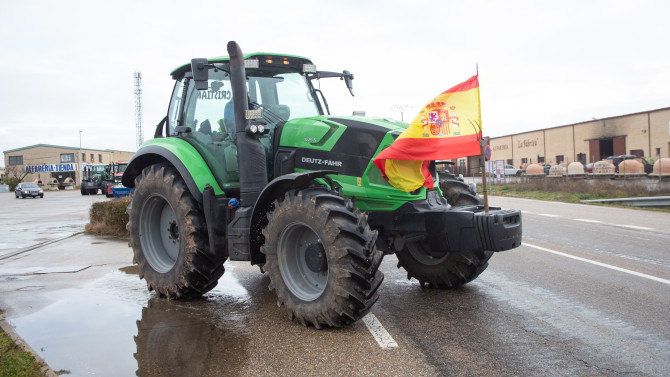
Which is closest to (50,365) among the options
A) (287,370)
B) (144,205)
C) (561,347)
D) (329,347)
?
(287,370)

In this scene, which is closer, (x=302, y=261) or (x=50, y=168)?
(x=302, y=261)

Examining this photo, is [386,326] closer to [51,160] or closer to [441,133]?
[441,133]

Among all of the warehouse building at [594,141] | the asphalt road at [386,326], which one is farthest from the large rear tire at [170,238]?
the warehouse building at [594,141]

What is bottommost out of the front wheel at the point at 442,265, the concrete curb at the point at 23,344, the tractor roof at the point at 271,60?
the concrete curb at the point at 23,344

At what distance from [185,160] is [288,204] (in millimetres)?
1817

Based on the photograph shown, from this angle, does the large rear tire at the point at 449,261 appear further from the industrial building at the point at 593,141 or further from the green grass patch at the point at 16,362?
the industrial building at the point at 593,141

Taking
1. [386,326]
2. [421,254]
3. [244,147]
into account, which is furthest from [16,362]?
[421,254]

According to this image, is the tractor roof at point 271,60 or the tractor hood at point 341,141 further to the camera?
the tractor roof at point 271,60

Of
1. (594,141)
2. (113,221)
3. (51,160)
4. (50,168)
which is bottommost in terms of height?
(113,221)

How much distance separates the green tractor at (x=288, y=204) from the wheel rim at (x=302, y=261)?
1cm

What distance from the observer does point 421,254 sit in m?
6.49

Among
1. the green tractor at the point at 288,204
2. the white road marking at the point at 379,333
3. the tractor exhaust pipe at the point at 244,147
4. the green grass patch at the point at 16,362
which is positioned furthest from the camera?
the tractor exhaust pipe at the point at 244,147

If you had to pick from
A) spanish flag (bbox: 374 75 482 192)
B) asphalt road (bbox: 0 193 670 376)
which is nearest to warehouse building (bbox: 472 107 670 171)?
asphalt road (bbox: 0 193 670 376)

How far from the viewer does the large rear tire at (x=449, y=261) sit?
6090mm
